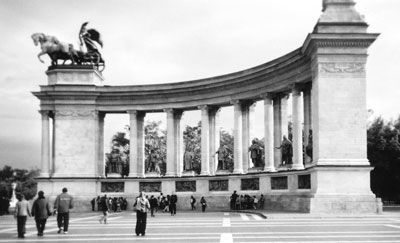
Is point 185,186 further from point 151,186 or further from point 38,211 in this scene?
point 38,211

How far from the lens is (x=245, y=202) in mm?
53719

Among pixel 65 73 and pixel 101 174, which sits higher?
pixel 65 73

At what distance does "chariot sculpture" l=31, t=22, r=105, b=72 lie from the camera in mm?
64625

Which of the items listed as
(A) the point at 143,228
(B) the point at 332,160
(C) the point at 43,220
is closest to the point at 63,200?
(C) the point at 43,220

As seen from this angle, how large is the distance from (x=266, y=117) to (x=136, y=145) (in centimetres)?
1681

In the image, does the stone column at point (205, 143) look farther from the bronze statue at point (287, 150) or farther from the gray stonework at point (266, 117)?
the bronze statue at point (287, 150)

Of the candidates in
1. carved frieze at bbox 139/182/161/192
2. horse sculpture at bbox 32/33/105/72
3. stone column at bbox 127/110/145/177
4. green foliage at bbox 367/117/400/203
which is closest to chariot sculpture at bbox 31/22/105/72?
horse sculpture at bbox 32/33/105/72

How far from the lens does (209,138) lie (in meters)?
63.4

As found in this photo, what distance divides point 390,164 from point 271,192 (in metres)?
14.6

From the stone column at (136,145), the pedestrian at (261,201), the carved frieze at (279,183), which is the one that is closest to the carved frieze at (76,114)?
the stone column at (136,145)

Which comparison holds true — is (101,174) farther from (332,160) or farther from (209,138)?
(332,160)

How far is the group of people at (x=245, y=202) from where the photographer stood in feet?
173

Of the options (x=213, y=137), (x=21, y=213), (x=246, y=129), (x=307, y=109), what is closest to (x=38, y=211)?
(x=21, y=213)

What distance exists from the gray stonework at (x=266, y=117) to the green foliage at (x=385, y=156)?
33.4ft
